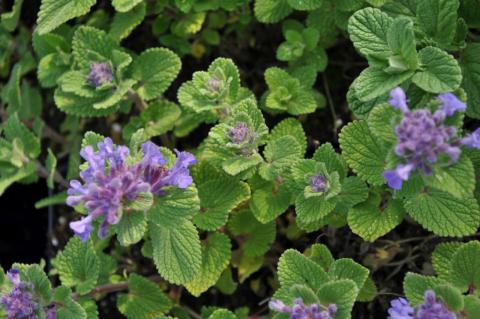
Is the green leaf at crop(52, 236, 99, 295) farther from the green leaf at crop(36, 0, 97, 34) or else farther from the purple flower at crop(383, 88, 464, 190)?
the purple flower at crop(383, 88, 464, 190)

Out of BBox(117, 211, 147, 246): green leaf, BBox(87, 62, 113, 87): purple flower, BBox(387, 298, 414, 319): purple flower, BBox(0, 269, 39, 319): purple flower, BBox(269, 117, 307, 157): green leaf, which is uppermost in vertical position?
BBox(87, 62, 113, 87): purple flower

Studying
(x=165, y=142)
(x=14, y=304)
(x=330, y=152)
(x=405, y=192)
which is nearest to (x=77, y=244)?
(x=14, y=304)

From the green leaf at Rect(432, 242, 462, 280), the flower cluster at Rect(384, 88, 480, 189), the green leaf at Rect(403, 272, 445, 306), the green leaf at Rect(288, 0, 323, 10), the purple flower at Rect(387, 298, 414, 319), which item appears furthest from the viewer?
the green leaf at Rect(288, 0, 323, 10)

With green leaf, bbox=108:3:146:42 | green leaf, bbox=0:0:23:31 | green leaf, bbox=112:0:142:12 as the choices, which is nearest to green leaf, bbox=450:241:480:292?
green leaf, bbox=112:0:142:12

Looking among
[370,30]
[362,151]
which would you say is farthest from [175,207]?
[370,30]

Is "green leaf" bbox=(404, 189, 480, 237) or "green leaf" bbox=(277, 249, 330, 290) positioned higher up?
"green leaf" bbox=(404, 189, 480, 237)

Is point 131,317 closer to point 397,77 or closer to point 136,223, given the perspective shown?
point 136,223

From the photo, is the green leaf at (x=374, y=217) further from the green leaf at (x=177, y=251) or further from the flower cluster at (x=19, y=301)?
the flower cluster at (x=19, y=301)
